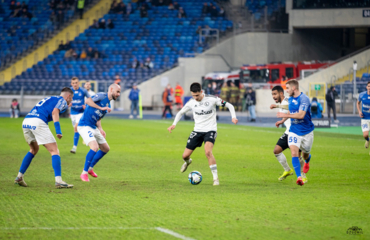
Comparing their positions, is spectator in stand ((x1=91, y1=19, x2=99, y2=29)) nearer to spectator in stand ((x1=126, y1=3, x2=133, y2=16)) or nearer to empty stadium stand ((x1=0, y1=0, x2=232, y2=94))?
empty stadium stand ((x1=0, y1=0, x2=232, y2=94))

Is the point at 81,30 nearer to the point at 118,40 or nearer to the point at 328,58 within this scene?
the point at 118,40

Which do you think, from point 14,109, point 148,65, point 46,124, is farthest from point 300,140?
point 148,65

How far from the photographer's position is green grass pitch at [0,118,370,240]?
6875 millimetres

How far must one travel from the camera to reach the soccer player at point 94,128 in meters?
10.9

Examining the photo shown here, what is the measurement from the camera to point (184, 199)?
898cm

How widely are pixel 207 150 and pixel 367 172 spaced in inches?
168

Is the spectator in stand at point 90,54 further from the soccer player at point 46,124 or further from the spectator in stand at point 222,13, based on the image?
the soccer player at point 46,124

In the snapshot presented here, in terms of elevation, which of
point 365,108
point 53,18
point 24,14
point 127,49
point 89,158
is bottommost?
point 89,158

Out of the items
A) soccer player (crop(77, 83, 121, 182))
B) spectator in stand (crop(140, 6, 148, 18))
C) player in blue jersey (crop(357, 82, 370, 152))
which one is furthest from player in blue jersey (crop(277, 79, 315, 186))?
spectator in stand (crop(140, 6, 148, 18))

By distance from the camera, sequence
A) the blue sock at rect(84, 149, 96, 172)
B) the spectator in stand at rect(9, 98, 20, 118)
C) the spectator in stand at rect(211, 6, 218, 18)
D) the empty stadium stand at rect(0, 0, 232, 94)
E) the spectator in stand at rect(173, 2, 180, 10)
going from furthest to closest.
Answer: the spectator in stand at rect(173, 2, 180, 10)
the spectator in stand at rect(211, 6, 218, 18)
the empty stadium stand at rect(0, 0, 232, 94)
the spectator in stand at rect(9, 98, 20, 118)
the blue sock at rect(84, 149, 96, 172)

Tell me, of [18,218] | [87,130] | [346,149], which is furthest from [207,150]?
[346,149]

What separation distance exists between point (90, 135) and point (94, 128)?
0.27 meters

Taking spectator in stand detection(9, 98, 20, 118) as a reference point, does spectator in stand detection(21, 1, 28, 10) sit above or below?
above

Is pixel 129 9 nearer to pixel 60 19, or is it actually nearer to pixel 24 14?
pixel 60 19
